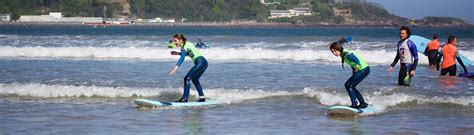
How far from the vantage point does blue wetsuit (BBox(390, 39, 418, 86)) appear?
14.8m

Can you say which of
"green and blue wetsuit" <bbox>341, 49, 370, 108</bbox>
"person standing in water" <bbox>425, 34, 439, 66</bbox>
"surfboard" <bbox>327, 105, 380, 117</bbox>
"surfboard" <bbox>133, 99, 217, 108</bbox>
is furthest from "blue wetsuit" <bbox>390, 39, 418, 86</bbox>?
"person standing in water" <bbox>425, 34, 439, 66</bbox>

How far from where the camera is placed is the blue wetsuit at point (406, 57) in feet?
48.5

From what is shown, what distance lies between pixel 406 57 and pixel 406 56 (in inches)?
1.5

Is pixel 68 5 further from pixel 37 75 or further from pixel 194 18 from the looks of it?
pixel 37 75

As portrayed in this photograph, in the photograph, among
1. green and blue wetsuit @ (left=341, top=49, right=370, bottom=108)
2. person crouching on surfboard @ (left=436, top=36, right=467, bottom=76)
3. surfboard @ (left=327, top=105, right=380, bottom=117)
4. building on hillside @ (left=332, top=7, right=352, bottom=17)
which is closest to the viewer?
surfboard @ (left=327, top=105, right=380, bottom=117)

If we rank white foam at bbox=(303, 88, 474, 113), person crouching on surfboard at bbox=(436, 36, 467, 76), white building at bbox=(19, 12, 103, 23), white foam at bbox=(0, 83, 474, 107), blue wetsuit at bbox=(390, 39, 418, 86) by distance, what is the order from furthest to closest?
1. white building at bbox=(19, 12, 103, 23)
2. person crouching on surfboard at bbox=(436, 36, 467, 76)
3. blue wetsuit at bbox=(390, 39, 418, 86)
4. white foam at bbox=(0, 83, 474, 107)
5. white foam at bbox=(303, 88, 474, 113)

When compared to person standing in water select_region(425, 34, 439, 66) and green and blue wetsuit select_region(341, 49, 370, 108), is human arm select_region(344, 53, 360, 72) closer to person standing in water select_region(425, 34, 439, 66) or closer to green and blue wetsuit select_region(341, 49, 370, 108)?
green and blue wetsuit select_region(341, 49, 370, 108)

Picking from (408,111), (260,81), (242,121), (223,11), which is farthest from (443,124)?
(223,11)

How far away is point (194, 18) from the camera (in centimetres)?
19100

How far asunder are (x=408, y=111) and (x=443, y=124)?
146cm

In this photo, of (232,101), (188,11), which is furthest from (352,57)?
(188,11)

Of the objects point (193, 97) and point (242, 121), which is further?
point (193, 97)

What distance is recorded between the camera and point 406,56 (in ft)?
51.4

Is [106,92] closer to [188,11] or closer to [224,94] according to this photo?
[224,94]
